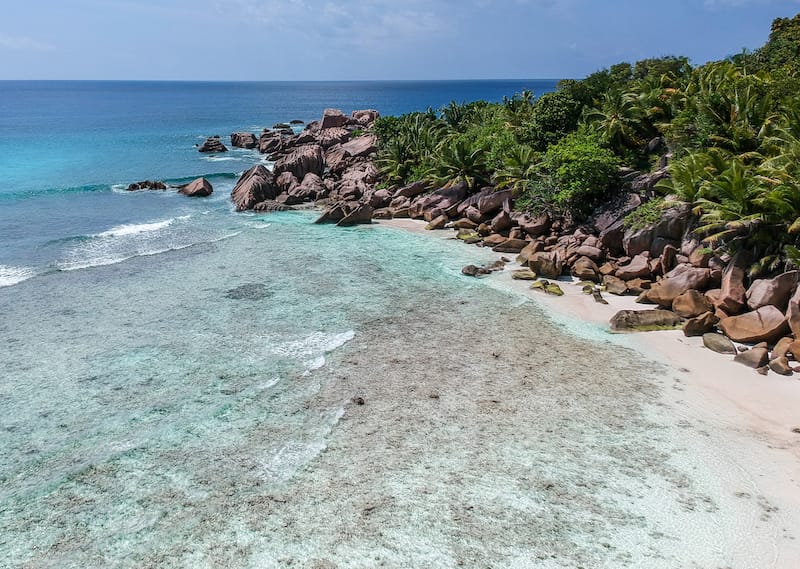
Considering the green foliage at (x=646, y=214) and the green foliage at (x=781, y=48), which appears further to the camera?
the green foliage at (x=781, y=48)

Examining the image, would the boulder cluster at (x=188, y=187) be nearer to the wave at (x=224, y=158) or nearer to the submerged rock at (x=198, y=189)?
the submerged rock at (x=198, y=189)

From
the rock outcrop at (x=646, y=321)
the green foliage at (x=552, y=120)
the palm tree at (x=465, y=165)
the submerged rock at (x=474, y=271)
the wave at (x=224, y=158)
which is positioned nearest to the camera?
the rock outcrop at (x=646, y=321)

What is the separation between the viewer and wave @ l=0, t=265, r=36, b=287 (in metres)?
32.1

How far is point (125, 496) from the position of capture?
1552cm

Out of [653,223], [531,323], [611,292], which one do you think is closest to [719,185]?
[653,223]

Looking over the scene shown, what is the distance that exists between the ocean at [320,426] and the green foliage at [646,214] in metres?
7.59

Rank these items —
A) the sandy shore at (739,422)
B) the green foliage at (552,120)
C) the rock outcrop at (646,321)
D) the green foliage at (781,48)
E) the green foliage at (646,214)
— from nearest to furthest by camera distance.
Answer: the sandy shore at (739,422), the rock outcrop at (646,321), the green foliage at (646,214), the green foliage at (552,120), the green foliage at (781,48)

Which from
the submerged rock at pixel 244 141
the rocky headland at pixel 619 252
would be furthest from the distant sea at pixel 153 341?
the submerged rock at pixel 244 141

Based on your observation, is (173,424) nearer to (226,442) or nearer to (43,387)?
(226,442)

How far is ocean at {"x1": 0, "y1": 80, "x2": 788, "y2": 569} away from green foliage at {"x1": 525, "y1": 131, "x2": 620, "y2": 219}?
575 cm

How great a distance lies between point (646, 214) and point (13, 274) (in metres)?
34.0

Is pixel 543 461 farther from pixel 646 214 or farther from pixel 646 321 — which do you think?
pixel 646 214

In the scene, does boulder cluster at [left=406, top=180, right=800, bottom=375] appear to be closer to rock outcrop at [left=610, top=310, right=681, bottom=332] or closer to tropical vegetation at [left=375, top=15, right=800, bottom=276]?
rock outcrop at [left=610, top=310, right=681, bottom=332]

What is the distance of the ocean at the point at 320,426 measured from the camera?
1391 cm
